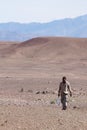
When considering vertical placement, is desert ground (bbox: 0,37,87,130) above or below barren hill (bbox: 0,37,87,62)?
below

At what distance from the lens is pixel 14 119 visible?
54.5ft

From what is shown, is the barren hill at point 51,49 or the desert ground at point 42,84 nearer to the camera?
the desert ground at point 42,84

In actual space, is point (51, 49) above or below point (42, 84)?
above

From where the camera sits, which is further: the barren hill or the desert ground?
the barren hill

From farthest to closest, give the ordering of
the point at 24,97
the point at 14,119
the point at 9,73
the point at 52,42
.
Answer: the point at 52,42 < the point at 9,73 < the point at 24,97 < the point at 14,119

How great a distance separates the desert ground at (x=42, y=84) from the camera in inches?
650

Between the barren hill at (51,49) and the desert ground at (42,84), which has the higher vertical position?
the barren hill at (51,49)

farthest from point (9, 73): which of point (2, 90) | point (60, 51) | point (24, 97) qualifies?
point (60, 51)

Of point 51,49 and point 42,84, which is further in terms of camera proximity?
point 51,49

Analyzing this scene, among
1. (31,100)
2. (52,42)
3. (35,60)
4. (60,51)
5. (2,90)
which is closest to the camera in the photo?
(31,100)

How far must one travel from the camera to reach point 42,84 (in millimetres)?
39219

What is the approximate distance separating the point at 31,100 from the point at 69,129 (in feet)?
41.0

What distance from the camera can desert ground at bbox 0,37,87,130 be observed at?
16.5 metres

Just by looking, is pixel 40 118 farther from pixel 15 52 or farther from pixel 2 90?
pixel 15 52
